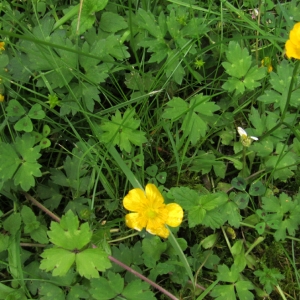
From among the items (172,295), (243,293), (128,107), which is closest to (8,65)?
(128,107)

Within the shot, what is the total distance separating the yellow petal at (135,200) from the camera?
1.86 metres

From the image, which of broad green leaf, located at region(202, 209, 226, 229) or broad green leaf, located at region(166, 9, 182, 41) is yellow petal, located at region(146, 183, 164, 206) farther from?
broad green leaf, located at region(166, 9, 182, 41)

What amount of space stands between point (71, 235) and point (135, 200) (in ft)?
1.13

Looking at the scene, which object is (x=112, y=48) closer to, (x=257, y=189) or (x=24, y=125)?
A: (x=24, y=125)

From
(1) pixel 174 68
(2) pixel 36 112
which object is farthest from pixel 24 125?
(1) pixel 174 68

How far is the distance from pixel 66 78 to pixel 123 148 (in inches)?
18.9

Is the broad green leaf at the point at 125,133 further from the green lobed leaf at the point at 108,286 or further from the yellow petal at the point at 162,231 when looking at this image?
the green lobed leaf at the point at 108,286

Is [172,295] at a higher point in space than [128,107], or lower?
lower

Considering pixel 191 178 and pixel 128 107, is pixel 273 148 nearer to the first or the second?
pixel 191 178

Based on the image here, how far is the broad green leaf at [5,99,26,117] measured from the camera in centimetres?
206

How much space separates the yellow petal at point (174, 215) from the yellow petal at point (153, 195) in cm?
7

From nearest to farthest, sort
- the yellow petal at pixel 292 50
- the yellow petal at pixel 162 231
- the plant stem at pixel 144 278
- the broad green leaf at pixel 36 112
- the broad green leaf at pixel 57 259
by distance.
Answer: the yellow petal at pixel 292 50, the broad green leaf at pixel 57 259, the yellow petal at pixel 162 231, the plant stem at pixel 144 278, the broad green leaf at pixel 36 112

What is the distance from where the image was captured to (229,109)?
7.88ft

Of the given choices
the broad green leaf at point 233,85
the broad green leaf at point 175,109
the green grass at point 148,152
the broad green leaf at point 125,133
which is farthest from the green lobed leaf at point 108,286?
the broad green leaf at point 233,85
